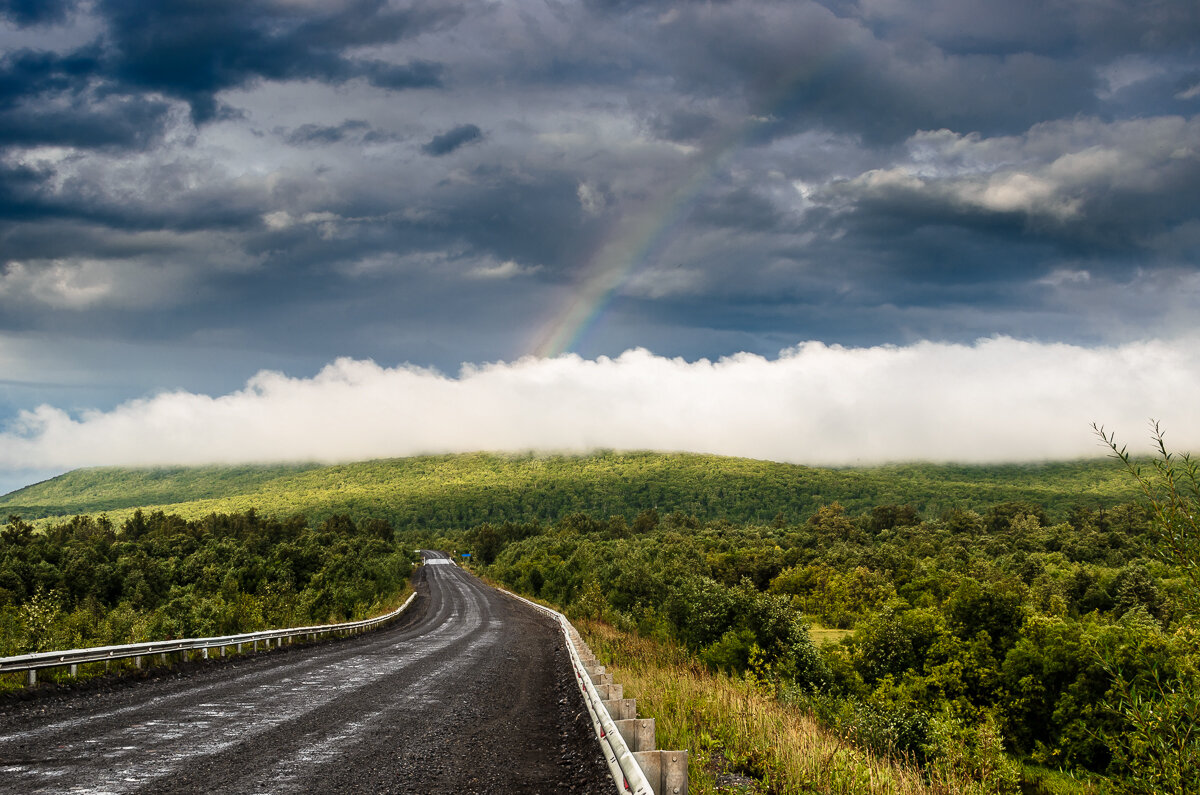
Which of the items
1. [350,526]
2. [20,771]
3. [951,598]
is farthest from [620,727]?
[350,526]

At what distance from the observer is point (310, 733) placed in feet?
38.4

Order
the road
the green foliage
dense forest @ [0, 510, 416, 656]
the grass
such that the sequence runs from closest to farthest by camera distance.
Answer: the road
dense forest @ [0, 510, 416, 656]
the green foliage
the grass

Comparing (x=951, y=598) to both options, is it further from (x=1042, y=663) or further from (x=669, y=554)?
(x=669, y=554)

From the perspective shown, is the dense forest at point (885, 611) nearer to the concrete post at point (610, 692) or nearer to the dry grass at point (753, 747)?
the dry grass at point (753, 747)

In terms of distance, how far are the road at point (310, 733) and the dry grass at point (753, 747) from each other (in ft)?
4.34

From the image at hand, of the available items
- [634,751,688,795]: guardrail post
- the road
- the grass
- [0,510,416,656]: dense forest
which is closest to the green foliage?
[634,751,688,795]: guardrail post

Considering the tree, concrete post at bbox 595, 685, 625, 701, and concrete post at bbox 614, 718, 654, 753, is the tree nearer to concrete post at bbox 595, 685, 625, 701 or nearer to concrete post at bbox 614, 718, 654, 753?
concrete post at bbox 614, 718, 654, 753

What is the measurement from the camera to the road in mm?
8906

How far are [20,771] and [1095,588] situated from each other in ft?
275

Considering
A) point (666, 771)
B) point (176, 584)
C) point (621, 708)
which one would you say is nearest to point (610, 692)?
point (621, 708)

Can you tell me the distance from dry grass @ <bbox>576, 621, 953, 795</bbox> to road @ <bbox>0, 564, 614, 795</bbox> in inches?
52.1

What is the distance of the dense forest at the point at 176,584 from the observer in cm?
2539

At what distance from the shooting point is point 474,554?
170000 millimetres

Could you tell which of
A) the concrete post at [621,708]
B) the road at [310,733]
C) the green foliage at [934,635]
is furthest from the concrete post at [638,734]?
the green foliage at [934,635]
